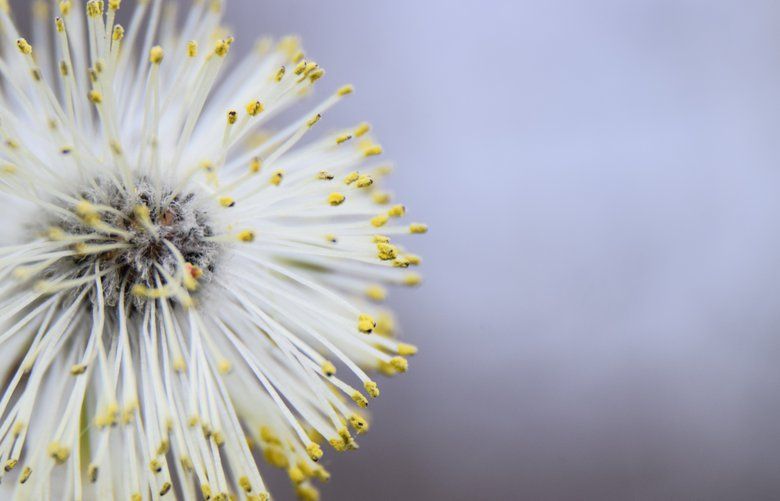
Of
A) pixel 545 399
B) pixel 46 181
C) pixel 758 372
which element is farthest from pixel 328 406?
pixel 758 372

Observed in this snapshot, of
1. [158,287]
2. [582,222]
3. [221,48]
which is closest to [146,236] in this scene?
[158,287]

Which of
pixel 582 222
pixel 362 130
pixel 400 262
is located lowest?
pixel 400 262

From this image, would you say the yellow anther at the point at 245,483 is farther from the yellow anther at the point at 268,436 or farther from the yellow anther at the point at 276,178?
the yellow anther at the point at 276,178

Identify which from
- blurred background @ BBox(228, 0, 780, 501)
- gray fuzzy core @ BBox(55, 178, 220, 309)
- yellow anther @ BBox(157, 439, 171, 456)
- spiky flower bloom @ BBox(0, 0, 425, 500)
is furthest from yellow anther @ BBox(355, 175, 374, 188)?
blurred background @ BBox(228, 0, 780, 501)

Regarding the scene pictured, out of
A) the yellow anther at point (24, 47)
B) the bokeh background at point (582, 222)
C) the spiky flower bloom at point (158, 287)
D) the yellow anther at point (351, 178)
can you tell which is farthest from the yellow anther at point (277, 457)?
the bokeh background at point (582, 222)

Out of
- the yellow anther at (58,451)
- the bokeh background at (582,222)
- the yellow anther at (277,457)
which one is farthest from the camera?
the bokeh background at (582,222)

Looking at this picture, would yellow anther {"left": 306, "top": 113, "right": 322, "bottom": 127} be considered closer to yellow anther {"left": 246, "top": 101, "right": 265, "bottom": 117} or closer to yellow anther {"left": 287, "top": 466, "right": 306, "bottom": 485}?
yellow anther {"left": 246, "top": 101, "right": 265, "bottom": 117}

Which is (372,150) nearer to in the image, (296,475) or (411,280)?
(411,280)

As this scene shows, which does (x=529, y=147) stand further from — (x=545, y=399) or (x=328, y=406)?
(x=328, y=406)
